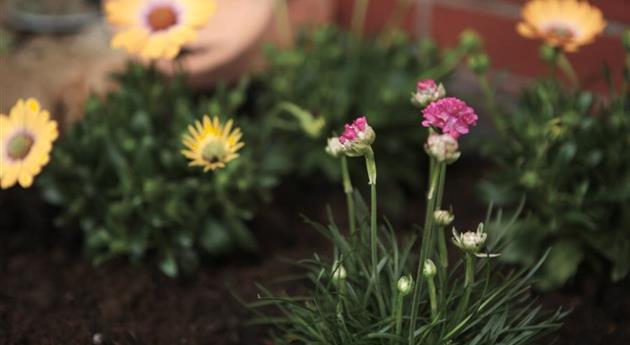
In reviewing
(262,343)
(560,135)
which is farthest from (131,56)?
(560,135)

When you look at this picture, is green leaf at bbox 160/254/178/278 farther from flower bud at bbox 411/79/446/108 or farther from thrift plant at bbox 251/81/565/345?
flower bud at bbox 411/79/446/108

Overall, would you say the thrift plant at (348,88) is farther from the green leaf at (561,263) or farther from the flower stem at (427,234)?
the flower stem at (427,234)

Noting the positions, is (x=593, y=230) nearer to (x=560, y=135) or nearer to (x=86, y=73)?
(x=560, y=135)

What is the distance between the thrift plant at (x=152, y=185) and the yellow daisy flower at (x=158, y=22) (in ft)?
0.57

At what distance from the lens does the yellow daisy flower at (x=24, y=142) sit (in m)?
1.36

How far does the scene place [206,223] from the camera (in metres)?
1.70

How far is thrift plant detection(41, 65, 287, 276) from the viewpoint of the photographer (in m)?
1.65

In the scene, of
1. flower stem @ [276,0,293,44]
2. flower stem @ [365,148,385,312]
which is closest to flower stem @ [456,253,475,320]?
flower stem @ [365,148,385,312]

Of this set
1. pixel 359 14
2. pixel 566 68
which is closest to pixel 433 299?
pixel 566 68

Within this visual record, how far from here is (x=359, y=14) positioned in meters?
2.50

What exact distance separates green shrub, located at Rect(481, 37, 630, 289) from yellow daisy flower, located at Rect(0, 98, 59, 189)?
86 cm

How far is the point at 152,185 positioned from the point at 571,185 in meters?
0.82

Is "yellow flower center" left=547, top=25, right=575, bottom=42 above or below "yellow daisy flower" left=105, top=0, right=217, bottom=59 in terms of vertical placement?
below

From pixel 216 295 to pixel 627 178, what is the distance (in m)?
0.82
